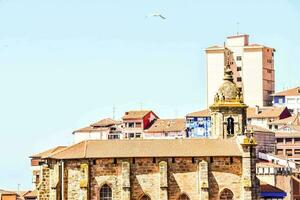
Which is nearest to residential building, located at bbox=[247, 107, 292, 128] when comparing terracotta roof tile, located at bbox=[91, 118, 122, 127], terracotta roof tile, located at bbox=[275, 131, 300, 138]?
terracotta roof tile, located at bbox=[275, 131, 300, 138]

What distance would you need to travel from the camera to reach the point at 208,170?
81.5 metres

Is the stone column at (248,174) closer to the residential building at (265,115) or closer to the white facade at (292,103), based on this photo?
the residential building at (265,115)

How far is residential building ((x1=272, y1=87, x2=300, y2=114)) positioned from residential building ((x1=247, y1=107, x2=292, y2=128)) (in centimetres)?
479

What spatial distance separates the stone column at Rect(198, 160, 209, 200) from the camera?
81.0 metres

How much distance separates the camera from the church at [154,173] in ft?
266

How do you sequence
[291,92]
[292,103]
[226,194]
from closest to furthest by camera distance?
1. [226,194]
2. [292,103]
3. [291,92]

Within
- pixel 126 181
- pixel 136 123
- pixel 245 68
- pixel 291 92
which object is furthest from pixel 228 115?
pixel 245 68

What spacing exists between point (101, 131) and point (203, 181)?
68748mm

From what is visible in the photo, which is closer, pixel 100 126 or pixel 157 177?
pixel 157 177

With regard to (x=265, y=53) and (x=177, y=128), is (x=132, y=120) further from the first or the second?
(x=265, y=53)

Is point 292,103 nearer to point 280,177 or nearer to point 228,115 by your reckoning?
point 280,177

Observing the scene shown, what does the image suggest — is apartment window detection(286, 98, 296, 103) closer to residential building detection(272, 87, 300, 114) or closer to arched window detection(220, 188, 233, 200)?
residential building detection(272, 87, 300, 114)

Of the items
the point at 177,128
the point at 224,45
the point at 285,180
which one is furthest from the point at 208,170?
the point at 224,45

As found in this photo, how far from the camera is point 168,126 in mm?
145125
